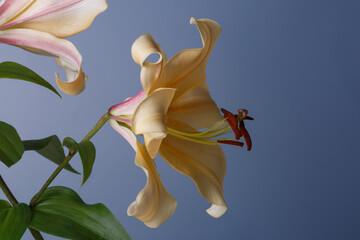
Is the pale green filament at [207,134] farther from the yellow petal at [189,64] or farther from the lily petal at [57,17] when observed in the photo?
the lily petal at [57,17]

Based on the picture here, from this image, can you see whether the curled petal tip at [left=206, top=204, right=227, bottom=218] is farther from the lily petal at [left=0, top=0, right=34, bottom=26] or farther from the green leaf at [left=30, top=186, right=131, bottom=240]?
the lily petal at [left=0, top=0, right=34, bottom=26]

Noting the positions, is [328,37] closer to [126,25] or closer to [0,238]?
[126,25]

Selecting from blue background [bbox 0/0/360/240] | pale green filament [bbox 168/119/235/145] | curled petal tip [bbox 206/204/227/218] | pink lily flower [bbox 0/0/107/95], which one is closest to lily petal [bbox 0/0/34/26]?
pink lily flower [bbox 0/0/107/95]

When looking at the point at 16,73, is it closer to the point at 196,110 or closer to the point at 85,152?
the point at 85,152

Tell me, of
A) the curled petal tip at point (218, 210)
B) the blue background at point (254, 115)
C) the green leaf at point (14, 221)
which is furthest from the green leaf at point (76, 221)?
the blue background at point (254, 115)

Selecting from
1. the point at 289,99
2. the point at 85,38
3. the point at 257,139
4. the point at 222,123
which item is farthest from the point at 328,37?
the point at 222,123

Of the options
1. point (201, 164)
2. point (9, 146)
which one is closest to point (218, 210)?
point (201, 164)
